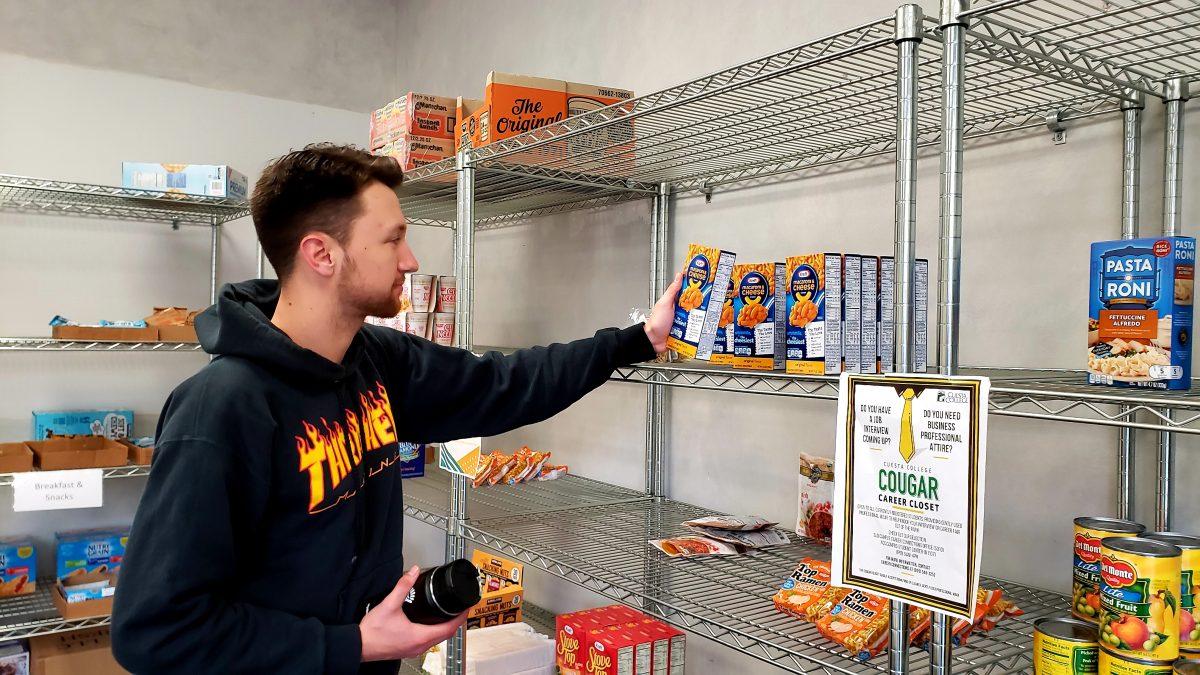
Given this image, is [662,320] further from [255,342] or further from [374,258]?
[255,342]

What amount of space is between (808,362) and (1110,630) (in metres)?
0.59

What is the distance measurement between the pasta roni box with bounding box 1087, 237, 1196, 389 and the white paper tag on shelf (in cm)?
300

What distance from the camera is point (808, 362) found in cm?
148

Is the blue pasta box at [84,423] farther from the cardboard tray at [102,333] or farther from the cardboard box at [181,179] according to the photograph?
the cardboard box at [181,179]

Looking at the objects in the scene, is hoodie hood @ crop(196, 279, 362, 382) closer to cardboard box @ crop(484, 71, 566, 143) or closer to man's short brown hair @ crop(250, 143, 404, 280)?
man's short brown hair @ crop(250, 143, 404, 280)

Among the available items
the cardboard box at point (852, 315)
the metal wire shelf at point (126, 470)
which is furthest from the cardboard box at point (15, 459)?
the cardboard box at point (852, 315)

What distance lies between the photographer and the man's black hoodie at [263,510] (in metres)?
1.30

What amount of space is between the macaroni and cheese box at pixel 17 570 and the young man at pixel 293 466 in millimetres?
2157

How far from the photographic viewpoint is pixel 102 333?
9.97 feet

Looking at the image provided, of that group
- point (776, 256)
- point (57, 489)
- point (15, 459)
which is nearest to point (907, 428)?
point (776, 256)

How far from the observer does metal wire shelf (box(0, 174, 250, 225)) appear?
2.96 meters

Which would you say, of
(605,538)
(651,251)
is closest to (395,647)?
(605,538)

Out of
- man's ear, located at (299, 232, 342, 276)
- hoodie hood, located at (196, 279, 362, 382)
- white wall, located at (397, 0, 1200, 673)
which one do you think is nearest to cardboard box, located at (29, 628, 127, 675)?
white wall, located at (397, 0, 1200, 673)

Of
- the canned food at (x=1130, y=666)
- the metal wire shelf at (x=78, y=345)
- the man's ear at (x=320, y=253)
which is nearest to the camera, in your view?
the canned food at (x=1130, y=666)
